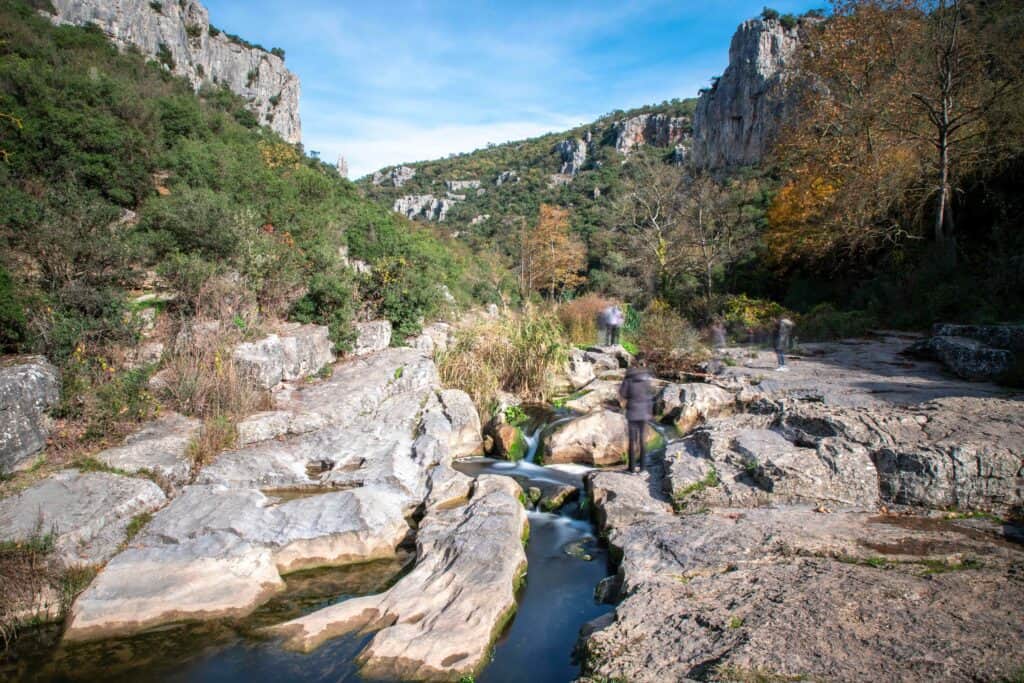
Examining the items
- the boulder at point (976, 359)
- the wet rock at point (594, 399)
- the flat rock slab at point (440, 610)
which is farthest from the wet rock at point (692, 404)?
the flat rock slab at point (440, 610)

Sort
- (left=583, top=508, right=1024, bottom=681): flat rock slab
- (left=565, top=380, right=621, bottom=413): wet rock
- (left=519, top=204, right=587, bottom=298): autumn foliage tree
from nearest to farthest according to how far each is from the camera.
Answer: (left=583, top=508, right=1024, bottom=681): flat rock slab → (left=565, top=380, right=621, bottom=413): wet rock → (left=519, top=204, right=587, bottom=298): autumn foliage tree

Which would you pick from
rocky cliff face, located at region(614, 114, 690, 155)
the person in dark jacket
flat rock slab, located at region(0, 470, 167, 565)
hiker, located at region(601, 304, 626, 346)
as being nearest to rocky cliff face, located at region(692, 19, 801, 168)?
rocky cliff face, located at region(614, 114, 690, 155)

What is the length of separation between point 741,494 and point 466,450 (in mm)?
4547

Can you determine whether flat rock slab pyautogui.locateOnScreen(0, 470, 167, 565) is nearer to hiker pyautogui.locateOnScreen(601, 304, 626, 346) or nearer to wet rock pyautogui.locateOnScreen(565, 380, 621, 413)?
wet rock pyautogui.locateOnScreen(565, 380, 621, 413)

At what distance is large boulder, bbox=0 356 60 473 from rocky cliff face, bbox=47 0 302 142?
111 ft

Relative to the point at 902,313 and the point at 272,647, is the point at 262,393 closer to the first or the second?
the point at 272,647

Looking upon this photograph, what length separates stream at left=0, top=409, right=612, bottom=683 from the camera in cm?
375

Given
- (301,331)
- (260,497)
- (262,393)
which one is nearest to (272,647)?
(260,497)

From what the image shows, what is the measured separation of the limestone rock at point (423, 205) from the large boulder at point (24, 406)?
6651 centimetres

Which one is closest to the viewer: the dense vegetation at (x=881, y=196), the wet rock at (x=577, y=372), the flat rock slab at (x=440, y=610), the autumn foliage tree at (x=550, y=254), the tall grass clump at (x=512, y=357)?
the flat rock slab at (x=440, y=610)

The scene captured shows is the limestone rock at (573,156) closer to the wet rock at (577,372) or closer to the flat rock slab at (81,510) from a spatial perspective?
the wet rock at (577,372)

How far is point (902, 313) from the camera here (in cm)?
1470

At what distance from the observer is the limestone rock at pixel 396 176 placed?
88.1 metres

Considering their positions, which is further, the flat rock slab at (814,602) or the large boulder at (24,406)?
the large boulder at (24,406)
